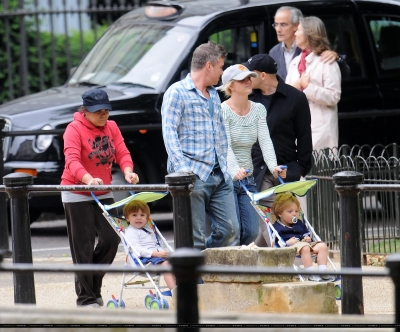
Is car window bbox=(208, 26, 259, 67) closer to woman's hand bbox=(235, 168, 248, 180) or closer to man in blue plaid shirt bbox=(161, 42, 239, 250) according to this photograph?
man in blue plaid shirt bbox=(161, 42, 239, 250)

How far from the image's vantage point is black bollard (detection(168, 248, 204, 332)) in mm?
4281

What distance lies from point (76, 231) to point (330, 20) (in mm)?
5178

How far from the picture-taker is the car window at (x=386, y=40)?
39.2 ft

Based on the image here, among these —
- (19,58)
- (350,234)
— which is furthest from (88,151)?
(19,58)

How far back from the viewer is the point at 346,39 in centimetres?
1186

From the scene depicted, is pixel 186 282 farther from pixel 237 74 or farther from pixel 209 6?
pixel 209 6

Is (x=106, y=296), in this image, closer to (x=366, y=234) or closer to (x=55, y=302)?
(x=55, y=302)

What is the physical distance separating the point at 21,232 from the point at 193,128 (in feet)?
4.59

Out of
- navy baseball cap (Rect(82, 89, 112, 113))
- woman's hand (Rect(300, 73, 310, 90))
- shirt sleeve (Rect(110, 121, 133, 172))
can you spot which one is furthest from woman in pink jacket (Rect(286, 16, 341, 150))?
navy baseball cap (Rect(82, 89, 112, 113))

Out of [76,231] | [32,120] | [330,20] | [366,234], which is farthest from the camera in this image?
[330,20]

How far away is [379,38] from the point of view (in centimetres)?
1203

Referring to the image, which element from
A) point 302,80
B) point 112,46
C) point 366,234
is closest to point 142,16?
point 112,46

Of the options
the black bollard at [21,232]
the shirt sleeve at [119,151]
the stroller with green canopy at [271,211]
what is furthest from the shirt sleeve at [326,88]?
the black bollard at [21,232]

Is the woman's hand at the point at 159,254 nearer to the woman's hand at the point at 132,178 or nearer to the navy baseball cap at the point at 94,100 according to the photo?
the woman's hand at the point at 132,178
